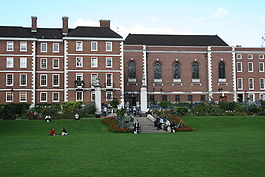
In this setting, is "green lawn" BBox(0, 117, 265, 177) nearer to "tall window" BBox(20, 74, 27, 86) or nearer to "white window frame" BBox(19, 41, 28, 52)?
"tall window" BBox(20, 74, 27, 86)

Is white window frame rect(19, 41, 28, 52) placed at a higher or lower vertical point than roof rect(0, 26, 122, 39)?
lower

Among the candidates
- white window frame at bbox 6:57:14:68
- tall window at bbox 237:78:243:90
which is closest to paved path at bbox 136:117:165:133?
white window frame at bbox 6:57:14:68

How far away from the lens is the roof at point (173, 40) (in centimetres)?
5685

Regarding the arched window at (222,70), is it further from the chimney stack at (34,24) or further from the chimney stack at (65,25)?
the chimney stack at (34,24)

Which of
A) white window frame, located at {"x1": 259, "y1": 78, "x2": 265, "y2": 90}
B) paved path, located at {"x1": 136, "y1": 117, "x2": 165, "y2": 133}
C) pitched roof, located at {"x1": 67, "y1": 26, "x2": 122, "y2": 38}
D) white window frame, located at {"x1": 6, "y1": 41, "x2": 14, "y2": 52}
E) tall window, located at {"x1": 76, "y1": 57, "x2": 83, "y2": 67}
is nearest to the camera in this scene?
paved path, located at {"x1": 136, "y1": 117, "x2": 165, "y2": 133}

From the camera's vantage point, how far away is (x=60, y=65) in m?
50.2

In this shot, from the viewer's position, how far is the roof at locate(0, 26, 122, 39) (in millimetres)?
48688

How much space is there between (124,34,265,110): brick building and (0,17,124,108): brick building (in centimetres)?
511

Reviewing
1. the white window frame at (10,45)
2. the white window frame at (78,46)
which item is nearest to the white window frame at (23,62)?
the white window frame at (10,45)

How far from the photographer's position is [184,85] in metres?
55.3

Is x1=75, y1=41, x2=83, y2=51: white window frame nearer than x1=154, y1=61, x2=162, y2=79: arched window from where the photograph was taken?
Yes

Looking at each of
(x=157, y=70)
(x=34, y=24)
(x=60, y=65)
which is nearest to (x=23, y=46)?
(x=34, y=24)

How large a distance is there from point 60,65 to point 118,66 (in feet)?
A: 27.4

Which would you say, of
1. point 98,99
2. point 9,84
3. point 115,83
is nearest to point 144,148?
point 98,99
